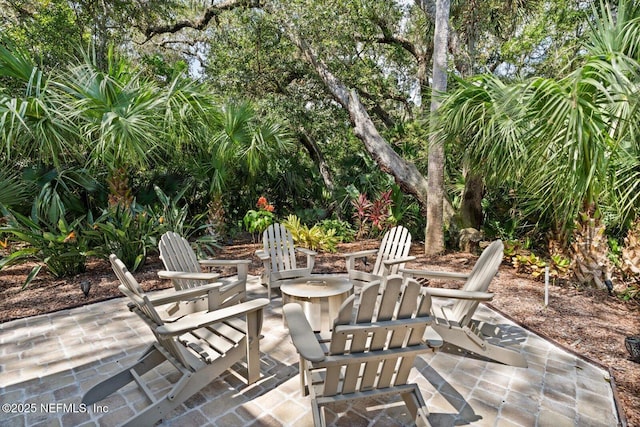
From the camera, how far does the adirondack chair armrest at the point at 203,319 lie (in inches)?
81.4

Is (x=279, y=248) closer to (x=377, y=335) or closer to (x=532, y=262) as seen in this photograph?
(x=377, y=335)

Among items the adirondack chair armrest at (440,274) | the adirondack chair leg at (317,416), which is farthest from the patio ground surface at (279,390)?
the adirondack chair armrest at (440,274)

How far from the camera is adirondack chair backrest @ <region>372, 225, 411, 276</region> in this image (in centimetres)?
418

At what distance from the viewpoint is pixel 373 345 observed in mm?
1969

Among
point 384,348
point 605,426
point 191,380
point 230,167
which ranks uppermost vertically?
point 230,167

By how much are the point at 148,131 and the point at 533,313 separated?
5192 mm

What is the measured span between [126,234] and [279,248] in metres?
2.43

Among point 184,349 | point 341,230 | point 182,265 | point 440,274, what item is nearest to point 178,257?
point 182,265

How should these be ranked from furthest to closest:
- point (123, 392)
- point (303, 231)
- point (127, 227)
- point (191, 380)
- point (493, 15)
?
point (493, 15)
point (303, 231)
point (127, 227)
point (123, 392)
point (191, 380)

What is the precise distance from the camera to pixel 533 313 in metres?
3.93

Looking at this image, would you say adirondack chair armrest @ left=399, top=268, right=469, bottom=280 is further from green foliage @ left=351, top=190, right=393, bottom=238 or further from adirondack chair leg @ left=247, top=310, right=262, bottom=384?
green foliage @ left=351, top=190, right=393, bottom=238

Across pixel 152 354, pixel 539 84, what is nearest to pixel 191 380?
pixel 152 354

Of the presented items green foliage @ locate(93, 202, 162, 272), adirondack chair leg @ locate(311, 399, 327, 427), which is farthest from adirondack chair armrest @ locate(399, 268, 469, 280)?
green foliage @ locate(93, 202, 162, 272)

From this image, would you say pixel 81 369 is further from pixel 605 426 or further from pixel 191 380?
pixel 605 426
